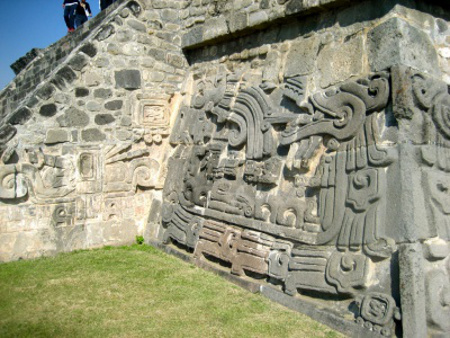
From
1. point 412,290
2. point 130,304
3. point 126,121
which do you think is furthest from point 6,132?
point 412,290

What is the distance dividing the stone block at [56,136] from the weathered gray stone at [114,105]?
24.4 inches

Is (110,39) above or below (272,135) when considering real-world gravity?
above

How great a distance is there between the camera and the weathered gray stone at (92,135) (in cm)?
529

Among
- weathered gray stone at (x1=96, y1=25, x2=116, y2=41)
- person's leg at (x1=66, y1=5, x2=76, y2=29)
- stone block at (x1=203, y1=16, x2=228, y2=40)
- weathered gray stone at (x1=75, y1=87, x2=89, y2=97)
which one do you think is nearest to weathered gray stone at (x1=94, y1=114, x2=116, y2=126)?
weathered gray stone at (x1=75, y1=87, x2=89, y2=97)

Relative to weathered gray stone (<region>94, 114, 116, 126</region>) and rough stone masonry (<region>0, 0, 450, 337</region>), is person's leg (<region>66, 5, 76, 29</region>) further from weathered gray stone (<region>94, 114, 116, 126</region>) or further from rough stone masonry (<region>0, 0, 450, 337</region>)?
weathered gray stone (<region>94, 114, 116, 126</region>)

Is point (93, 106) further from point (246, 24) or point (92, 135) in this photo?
point (246, 24)

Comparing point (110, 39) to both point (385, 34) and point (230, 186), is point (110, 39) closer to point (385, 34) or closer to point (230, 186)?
point (230, 186)

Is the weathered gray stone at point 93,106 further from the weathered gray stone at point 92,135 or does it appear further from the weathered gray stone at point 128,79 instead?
the weathered gray stone at point 128,79

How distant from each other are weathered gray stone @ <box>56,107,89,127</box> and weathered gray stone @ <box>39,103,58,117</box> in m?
0.09

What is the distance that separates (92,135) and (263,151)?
2300mm

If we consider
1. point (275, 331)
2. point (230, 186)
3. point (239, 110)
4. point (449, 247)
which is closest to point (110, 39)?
point (239, 110)

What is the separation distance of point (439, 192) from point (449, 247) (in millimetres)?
408

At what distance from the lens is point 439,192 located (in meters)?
3.17

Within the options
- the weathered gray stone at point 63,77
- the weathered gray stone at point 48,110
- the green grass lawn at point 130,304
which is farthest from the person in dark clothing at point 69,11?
the green grass lawn at point 130,304
